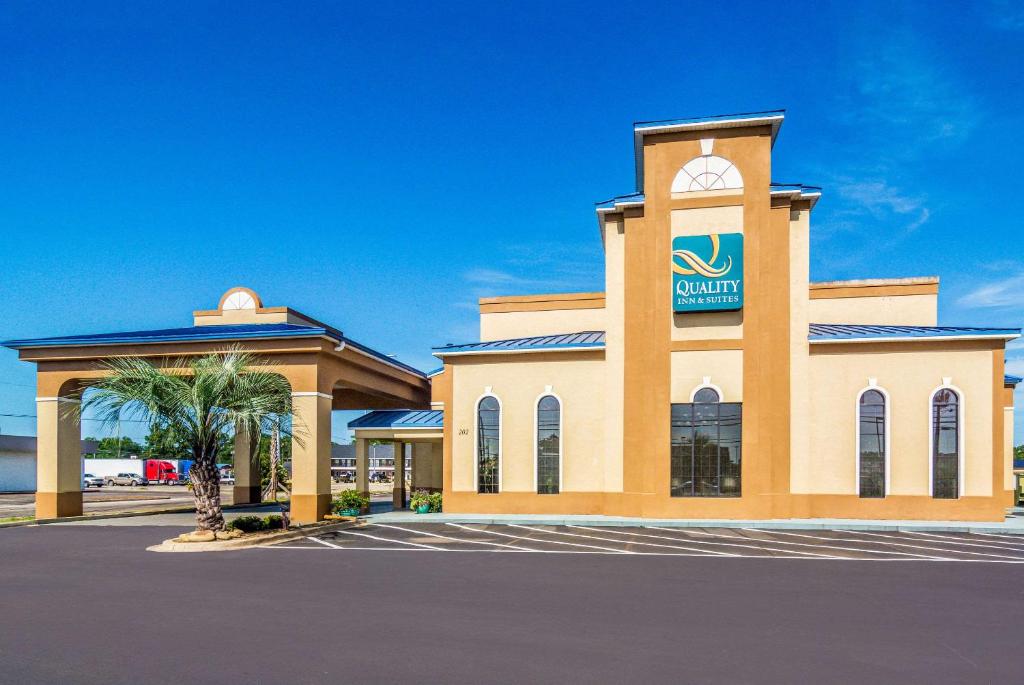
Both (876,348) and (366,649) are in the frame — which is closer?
(366,649)

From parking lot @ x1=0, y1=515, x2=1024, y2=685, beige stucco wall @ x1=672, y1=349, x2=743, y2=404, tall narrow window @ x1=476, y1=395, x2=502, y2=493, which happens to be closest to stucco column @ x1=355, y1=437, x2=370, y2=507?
tall narrow window @ x1=476, y1=395, x2=502, y2=493

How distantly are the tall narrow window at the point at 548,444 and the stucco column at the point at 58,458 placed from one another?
1679 centimetres

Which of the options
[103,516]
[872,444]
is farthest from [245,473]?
[872,444]

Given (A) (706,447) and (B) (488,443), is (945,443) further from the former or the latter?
(B) (488,443)

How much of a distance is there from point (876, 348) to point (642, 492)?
28.8 feet

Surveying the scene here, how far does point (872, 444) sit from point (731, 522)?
5.32 meters

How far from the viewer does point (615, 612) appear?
10883 millimetres

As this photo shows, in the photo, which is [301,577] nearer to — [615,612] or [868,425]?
[615,612]

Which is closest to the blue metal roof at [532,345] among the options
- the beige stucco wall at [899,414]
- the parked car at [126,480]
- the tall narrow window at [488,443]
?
the tall narrow window at [488,443]

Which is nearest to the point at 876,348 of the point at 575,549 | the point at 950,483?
the point at 950,483

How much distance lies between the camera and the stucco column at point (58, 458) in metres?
27.1

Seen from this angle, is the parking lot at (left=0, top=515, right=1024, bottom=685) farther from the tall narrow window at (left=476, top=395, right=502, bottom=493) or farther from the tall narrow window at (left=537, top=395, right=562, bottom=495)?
the tall narrow window at (left=476, top=395, right=502, bottom=493)

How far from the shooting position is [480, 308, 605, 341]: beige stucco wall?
32.2 meters

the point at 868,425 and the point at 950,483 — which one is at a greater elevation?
the point at 868,425
